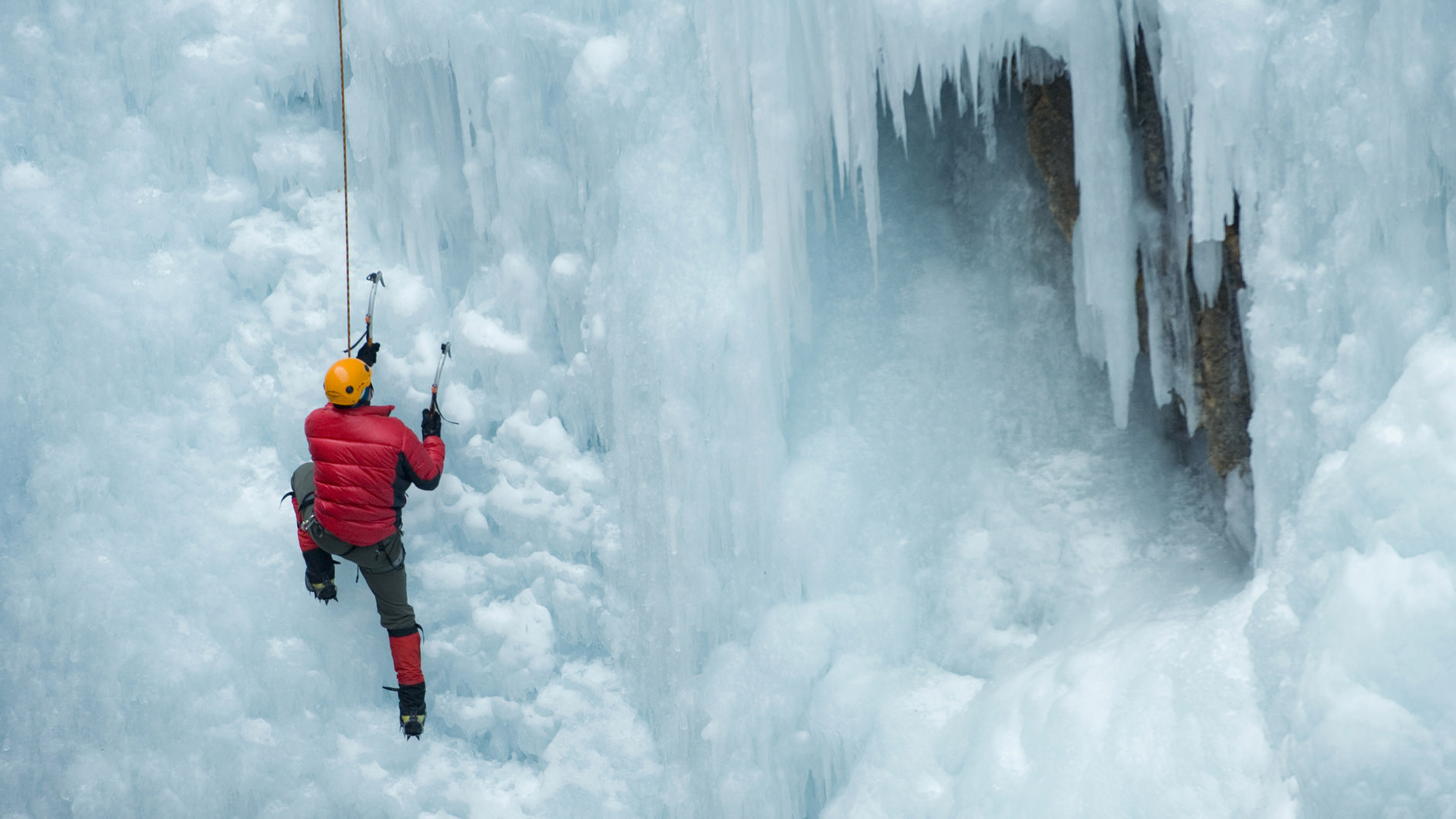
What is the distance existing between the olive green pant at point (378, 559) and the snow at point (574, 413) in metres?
0.29

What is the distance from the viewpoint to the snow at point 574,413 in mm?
4348

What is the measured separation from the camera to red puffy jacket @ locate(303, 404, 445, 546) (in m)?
4.08

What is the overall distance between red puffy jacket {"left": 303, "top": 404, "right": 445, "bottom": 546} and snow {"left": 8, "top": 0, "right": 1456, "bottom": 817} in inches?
19.3

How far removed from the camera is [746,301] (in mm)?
4348

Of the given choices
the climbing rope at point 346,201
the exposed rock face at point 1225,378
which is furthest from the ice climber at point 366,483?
the exposed rock face at point 1225,378

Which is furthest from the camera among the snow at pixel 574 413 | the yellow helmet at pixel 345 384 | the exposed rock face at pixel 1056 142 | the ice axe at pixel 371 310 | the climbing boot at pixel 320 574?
the ice axe at pixel 371 310

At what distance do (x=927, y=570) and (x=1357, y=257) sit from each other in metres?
2.13

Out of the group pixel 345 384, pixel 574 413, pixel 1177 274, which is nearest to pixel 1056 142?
pixel 1177 274

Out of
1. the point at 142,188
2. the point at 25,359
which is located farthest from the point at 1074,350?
the point at 25,359

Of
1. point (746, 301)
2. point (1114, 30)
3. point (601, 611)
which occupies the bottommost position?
point (601, 611)

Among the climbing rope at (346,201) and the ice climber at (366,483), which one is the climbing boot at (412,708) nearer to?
the ice climber at (366,483)

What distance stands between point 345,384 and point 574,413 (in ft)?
3.32

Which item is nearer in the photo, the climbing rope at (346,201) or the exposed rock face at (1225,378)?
the exposed rock face at (1225,378)

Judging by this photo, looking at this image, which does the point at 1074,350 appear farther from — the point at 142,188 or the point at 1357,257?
the point at 142,188
